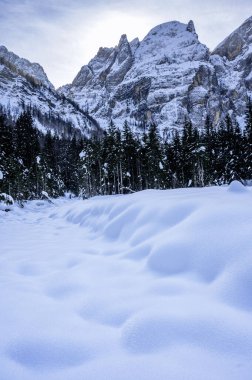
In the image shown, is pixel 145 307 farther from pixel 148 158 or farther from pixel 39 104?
pixel 39 104

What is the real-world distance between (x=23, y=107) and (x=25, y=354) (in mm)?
168146

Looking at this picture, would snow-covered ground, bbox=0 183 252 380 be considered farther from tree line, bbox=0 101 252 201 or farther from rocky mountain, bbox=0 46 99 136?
rocky mountain, bbox=0 46 99 136

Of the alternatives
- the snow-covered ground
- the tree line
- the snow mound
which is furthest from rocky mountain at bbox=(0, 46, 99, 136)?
the snow-covered ground

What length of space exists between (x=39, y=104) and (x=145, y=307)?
182m

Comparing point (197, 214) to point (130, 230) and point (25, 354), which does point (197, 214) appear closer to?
point (130, 230)

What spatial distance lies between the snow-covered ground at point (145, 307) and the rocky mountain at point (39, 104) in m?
147

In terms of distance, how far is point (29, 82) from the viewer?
185 metres

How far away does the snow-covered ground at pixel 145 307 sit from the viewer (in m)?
1.75

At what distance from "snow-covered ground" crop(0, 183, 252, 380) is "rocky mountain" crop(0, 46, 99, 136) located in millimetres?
147262

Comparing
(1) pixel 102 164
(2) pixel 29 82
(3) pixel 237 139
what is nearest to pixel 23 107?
(2) pixel 29 82

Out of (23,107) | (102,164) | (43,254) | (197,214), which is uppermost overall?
(23,107)

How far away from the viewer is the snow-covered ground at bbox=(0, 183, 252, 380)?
1.75m

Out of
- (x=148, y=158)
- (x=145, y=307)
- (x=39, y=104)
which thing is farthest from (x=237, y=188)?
(x=39, y=104)

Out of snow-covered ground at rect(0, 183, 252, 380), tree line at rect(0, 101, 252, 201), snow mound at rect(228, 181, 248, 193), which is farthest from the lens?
tree line at rect(0, 101, 252, 201)
